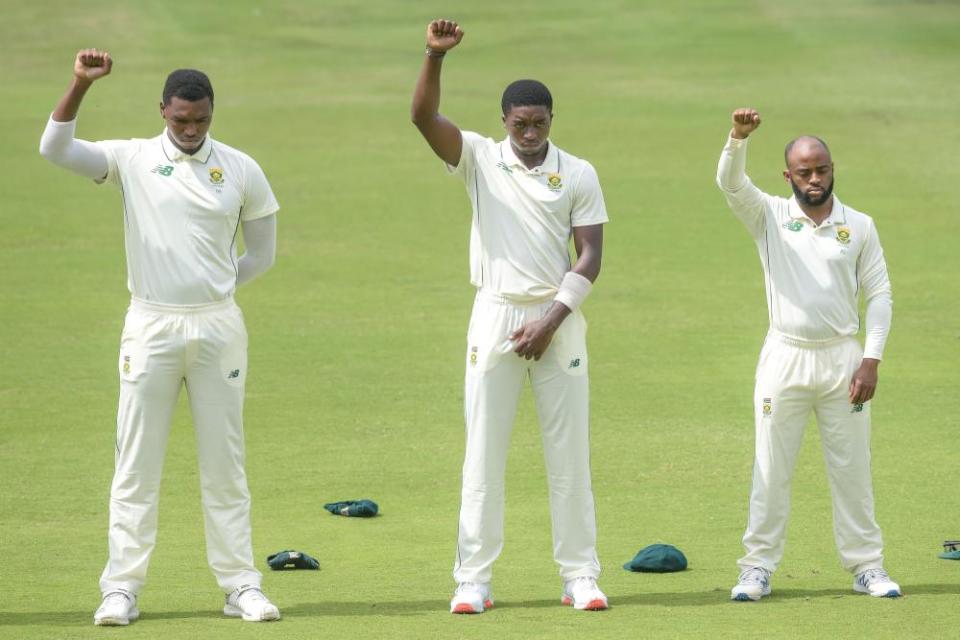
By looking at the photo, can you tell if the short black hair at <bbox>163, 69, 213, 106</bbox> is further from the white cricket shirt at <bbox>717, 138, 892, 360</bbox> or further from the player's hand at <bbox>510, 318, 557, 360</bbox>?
the white cricket shirt at <bbox>717, 138, 892, 360</bbox>

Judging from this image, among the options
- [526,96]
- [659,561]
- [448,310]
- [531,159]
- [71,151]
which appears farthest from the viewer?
[448,310]

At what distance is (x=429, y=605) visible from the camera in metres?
7.93

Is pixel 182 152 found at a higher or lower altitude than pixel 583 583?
higher

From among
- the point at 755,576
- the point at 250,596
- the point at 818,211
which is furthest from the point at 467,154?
the point at 755,576

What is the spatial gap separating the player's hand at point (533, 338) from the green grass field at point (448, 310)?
46.5 inches

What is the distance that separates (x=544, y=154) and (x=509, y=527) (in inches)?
104

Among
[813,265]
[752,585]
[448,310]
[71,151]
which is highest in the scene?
[71,151]

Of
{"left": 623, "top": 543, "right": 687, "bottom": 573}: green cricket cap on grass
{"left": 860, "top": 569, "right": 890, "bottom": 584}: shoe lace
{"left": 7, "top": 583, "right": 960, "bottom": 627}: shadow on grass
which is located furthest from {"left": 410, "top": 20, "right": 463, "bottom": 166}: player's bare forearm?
{"left": 860, "top": 569, "right": 890, "bottom": 584}: shoe lace

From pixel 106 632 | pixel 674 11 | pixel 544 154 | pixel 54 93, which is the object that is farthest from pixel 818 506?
pixel 674 11

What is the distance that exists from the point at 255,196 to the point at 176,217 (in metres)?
0.43

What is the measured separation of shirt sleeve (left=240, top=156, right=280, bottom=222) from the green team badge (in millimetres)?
1242

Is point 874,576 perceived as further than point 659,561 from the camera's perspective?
No

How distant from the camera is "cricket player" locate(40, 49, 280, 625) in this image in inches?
297

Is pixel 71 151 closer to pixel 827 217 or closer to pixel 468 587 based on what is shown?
pixel 468 587
